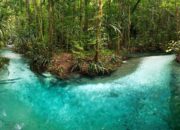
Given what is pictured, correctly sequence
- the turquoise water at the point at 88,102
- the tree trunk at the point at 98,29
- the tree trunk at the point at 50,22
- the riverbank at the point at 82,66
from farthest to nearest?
the tree trunk at the point at 50,22
the riverbank at the point at 82,66
the tree trunk at the point at 98,29
the turquoise water at the point at 88,102

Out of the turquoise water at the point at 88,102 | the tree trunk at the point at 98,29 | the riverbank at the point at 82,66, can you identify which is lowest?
the turquoise water at the point at 88,102

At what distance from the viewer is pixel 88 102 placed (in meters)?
14.5

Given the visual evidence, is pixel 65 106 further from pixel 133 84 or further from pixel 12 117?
pixel 133 84

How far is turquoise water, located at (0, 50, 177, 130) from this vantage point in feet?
40.9

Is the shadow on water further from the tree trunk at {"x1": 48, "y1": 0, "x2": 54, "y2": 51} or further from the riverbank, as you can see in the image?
the tree trunk at {"x1": 48, "y1": 0, "x2": 54, "y2": 51}

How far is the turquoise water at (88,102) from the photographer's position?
1245 cm

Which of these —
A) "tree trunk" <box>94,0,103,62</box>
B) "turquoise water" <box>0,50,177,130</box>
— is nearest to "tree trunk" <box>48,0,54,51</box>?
"turquoise water" <box>0,50,177,130</box>

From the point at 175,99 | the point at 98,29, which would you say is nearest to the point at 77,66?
the point at 98,29

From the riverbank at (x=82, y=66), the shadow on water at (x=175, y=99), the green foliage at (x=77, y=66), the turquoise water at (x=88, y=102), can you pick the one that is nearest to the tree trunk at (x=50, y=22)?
the riverbank at (x=82, y=66)

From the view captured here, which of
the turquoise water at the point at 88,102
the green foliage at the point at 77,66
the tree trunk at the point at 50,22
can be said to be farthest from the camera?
the tree trunk at the point at 50,22

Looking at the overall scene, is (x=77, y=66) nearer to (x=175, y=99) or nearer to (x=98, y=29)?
(x=98, y=29)

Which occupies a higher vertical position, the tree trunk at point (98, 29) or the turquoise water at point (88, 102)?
the tree trunk at point (98, 29)

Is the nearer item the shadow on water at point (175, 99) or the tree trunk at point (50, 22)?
the shadow on water at point (175, 99)

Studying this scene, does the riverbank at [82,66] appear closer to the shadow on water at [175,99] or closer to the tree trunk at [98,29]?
the tree trunk at [98,29]
